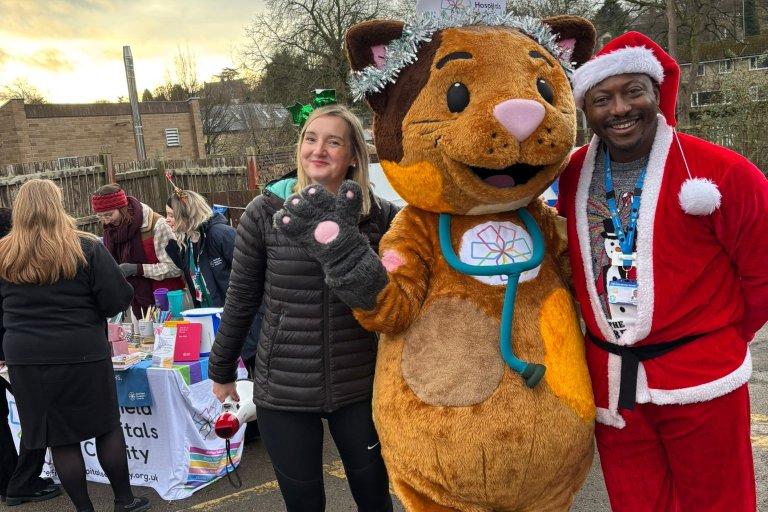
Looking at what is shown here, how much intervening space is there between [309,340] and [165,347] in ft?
6.41

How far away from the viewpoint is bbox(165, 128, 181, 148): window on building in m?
26.7

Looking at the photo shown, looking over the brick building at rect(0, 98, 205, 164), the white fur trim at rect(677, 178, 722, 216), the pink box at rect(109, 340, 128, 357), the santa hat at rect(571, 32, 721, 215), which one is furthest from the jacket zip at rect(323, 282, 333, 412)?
the brick building at rect(0, 98, 205, 164)

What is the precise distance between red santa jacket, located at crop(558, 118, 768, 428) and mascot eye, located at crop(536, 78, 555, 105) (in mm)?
354

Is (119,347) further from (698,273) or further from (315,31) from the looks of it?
(315,31)

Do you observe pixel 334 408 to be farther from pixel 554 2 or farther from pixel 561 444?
pixel 554 2

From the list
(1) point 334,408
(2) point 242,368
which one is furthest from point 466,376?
(2) point 242,368

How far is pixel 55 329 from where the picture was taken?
3.24m

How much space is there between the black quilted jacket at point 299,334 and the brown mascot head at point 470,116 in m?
0.40

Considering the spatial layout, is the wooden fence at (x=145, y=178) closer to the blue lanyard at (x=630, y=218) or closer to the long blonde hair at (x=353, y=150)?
the long blonde hair at (x=353, y=150)

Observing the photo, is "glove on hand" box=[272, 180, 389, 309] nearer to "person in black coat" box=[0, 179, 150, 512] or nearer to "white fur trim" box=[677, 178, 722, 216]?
"white fur trim" box=[677, 178, 722, 216]

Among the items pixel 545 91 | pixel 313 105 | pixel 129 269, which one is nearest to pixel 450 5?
pixel 545 91

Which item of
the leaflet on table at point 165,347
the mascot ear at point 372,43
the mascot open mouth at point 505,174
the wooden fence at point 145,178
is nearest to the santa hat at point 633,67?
the mascot open mouth at point 505,174

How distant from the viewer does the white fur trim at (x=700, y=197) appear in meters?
1.80

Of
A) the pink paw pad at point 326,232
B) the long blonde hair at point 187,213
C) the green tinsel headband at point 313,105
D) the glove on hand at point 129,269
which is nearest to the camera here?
the pink paw pad at point 326,232
